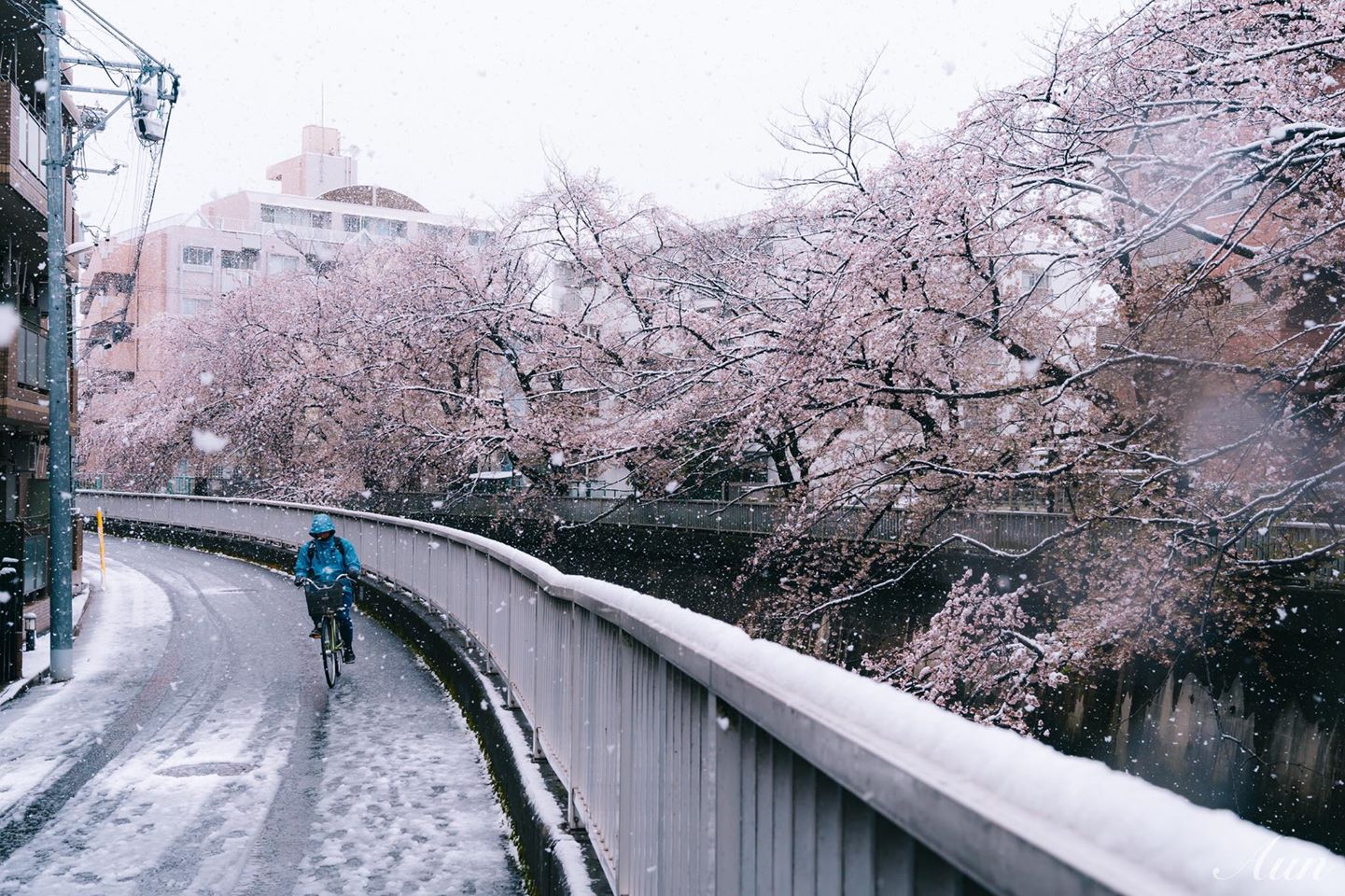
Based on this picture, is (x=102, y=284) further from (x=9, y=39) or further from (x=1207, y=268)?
(x=1207, y=268)

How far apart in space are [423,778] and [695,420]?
12.3 meters

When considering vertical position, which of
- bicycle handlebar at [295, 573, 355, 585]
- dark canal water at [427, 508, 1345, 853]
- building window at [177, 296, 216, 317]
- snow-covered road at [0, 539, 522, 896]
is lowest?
dark canal water at [427, 508, 1345, 853]

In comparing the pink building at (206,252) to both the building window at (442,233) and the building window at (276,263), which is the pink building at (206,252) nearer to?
the building window at (276,263)

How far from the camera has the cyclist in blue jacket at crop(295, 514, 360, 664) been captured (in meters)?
11.5

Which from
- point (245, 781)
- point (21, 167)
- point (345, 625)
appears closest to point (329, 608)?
Result: point (345, 625)

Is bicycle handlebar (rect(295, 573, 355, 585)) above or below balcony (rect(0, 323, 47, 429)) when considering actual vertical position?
below

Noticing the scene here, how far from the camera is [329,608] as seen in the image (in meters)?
11.4

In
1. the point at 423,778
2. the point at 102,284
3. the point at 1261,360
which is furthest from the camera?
the point at 102,284

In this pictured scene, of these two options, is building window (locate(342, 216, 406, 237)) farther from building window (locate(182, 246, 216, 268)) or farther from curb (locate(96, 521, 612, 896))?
curb (locate(96, 521, 612, 896))

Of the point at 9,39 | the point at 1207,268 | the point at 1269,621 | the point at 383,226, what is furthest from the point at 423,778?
the point at 383,226

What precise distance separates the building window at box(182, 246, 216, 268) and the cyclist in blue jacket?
71675mm

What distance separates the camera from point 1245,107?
928 cm

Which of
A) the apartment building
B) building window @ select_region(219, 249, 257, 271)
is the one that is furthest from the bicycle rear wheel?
building window @ select_region(219, 249, 257, 271)

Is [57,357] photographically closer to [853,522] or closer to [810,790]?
[810,790]
